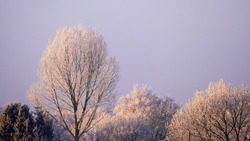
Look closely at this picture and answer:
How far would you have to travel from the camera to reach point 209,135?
103 feet

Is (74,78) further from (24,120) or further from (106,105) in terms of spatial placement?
(24,120)

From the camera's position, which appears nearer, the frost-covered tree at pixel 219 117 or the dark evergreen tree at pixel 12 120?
the frost-covered tree at pixel 219 117

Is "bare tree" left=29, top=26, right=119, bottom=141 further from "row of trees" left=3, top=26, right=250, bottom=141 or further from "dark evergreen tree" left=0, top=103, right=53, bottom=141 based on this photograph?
"dark evergreen tree" left=0, top=103, right=53, bottom=141

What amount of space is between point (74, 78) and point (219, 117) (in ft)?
56.8

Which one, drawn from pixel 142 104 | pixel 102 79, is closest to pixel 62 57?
pixel 102 79

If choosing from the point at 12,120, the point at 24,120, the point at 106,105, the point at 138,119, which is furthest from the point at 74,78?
the point at 138,119

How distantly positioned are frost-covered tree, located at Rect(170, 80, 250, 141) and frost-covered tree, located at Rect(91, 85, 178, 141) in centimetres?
1701

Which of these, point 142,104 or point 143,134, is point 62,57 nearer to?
point 143,134

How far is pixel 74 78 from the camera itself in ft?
70.0

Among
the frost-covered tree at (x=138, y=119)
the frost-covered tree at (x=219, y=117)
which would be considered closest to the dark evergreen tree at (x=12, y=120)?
the frost-covered tree at (x=138, y=119)

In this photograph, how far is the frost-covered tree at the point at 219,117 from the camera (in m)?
32.2

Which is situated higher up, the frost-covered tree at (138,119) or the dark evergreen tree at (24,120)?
the frost-covered tree at (138,119)

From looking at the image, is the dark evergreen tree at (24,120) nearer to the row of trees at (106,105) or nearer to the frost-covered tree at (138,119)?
the row of trees at (106,105)

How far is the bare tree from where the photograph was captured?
2127cm
